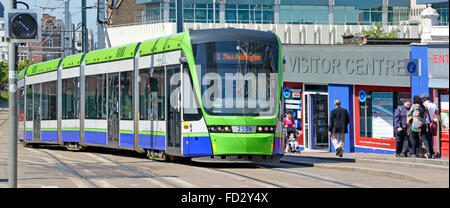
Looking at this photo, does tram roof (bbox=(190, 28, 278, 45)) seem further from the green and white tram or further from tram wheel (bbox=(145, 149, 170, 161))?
tram wheel (bbox=(145, 149, 170, 161))

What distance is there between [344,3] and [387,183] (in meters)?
60.4

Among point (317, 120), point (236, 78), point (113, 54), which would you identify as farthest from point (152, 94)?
point (317, 120)

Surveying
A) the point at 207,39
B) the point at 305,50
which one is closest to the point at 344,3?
the point at 305,50

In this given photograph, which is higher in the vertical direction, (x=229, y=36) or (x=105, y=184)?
(x=229, y=36)

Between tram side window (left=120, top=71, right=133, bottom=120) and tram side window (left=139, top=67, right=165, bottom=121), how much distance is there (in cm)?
64

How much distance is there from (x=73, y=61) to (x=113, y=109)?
12.3 feet

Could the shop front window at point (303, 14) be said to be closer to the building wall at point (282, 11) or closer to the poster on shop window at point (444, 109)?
the building wall at point (282, 11)

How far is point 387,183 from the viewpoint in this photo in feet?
46.1

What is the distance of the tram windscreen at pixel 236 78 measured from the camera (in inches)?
678

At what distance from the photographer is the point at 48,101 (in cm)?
2703

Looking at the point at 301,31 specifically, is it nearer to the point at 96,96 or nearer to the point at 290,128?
the point at 290,128

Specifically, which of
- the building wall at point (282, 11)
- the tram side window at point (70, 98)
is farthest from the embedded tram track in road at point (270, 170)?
the building wall at point (282, 11)

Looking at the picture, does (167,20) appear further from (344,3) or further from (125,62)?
(125,62)

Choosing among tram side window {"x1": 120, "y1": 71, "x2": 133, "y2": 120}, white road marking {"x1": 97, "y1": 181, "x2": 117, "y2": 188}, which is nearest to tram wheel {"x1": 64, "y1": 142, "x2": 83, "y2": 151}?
tram side window {"x1": 120, "y1": 71, "x2": 133, "y2": 120}
